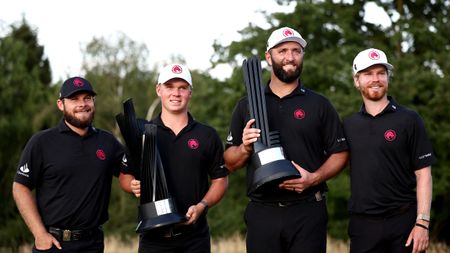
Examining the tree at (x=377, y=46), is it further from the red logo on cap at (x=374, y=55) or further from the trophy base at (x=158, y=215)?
the trophy base at (x=158, y=215)

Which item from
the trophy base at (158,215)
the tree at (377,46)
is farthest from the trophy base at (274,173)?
the tree at (377,46)

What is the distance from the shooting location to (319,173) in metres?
5.86

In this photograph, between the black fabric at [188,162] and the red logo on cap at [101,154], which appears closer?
the black fabric at [188,162]

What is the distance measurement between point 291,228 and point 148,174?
1.35m

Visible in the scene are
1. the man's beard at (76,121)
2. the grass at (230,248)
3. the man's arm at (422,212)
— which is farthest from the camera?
the grass at (230,248)

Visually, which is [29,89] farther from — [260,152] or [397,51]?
[260,152]

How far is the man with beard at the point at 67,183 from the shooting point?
6.46 metres

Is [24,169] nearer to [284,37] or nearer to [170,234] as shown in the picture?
[170,234]

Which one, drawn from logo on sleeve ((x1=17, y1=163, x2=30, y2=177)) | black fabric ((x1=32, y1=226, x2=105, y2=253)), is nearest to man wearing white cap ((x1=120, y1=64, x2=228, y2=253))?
black fabric ((x1=32, y1=226, x2=105, y2=253))

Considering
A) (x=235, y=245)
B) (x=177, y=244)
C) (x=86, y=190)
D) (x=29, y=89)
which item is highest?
(x=29, y=89)

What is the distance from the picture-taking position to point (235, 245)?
15531 millimetres

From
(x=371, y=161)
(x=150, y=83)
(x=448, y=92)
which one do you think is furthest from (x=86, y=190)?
(x=150, y=83)

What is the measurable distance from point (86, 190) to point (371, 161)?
109 inches

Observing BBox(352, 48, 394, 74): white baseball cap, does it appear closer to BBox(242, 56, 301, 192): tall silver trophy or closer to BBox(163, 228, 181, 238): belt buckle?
BBox(242, 56, 301, 192): tall silver trophy
